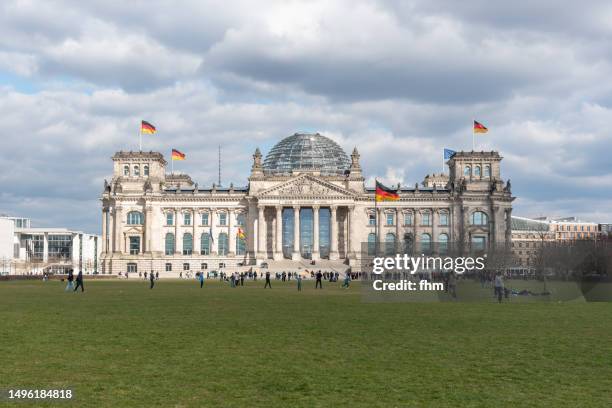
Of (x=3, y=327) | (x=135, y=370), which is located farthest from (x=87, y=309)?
(x=135, y=370)

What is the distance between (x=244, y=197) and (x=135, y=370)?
13278 centimetres

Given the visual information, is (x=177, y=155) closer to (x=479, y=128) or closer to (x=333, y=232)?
(x=333, y=232)

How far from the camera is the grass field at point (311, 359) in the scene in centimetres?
1700

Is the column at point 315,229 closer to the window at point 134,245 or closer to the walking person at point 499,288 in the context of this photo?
the window at point 134,245

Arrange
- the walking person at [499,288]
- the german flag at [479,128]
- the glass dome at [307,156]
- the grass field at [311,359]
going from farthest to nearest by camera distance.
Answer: the glass dome at [307,156], the german flag at [479,128], the walking person at [499,288], the grass field at [311,359]

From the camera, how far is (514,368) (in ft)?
68.1

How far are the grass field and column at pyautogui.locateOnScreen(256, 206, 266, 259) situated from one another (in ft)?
360

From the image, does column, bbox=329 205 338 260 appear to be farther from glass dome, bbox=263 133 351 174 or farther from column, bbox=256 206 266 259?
glass dome, bbox=263 133 351 174

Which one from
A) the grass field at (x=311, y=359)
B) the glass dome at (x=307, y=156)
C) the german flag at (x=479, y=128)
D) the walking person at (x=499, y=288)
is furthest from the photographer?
the glass dome at (x=307, y=156)

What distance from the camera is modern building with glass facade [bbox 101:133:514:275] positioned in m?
149

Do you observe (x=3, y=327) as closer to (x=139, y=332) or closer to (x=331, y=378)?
(x=139, y=332)

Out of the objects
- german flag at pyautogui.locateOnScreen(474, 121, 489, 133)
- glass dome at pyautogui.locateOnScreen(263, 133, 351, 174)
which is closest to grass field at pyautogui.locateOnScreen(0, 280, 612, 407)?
german flag at pyautogui.locateOnScreen(474, 121, 489, 133)

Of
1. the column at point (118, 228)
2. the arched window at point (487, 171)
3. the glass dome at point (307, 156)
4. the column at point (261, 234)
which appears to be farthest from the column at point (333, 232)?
the column at point (118, 228)

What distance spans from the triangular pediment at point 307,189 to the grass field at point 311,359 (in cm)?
10965
